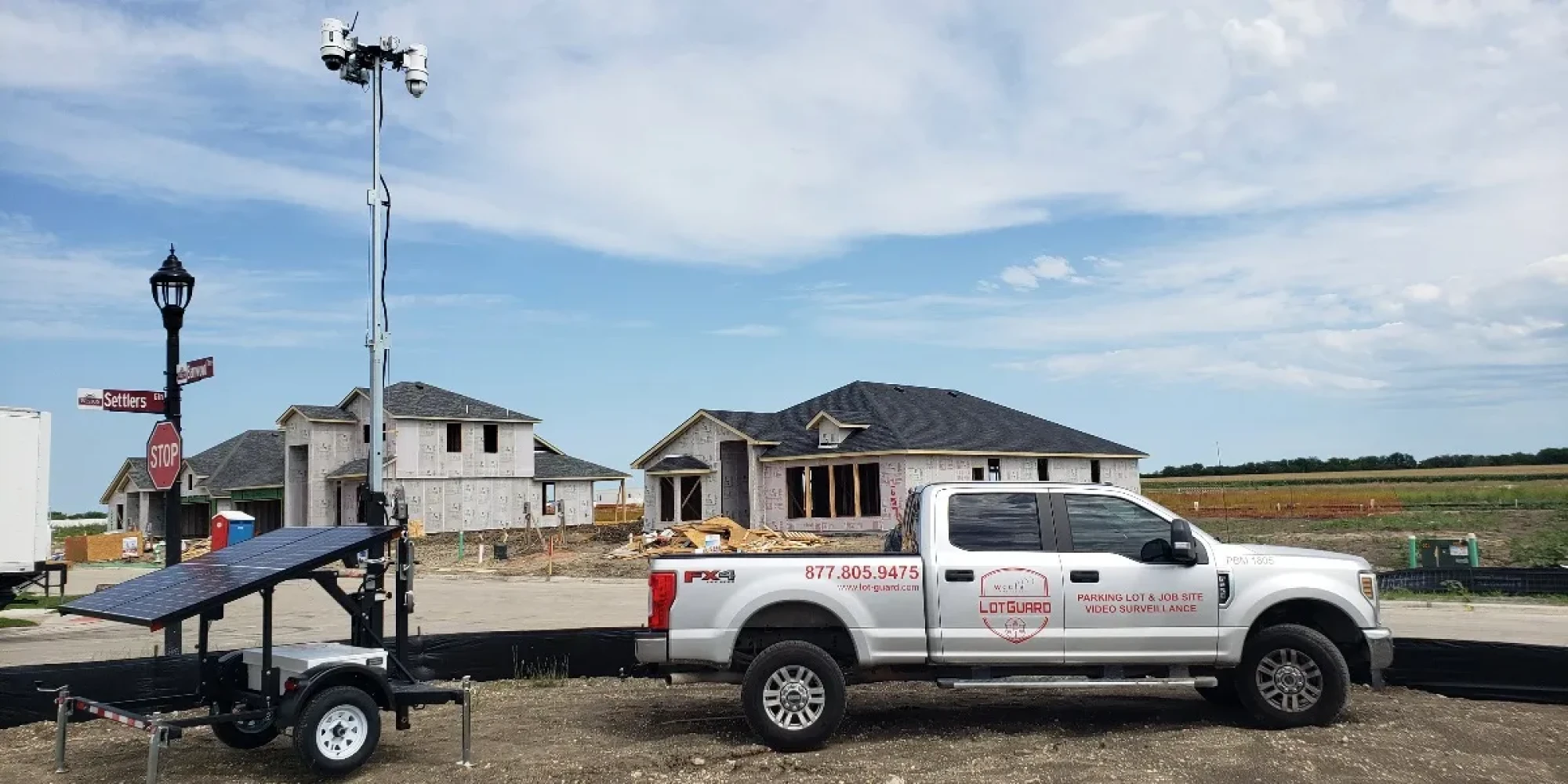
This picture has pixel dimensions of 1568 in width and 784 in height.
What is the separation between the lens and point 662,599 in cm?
952

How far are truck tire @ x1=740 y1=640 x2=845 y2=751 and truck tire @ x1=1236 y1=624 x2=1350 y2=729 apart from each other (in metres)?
3.27

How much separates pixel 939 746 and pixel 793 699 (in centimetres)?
115

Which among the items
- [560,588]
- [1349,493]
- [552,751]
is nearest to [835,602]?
[552,751]

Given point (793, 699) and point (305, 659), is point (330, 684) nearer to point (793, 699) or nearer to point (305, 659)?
point (305, 659)

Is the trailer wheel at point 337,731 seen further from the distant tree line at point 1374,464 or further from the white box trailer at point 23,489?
the distant tree line at point 1374,464

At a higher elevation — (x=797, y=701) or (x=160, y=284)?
(x=160, y=284)

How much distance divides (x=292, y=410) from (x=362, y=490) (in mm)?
43028

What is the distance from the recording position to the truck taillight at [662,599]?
950cm

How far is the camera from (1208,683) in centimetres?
955

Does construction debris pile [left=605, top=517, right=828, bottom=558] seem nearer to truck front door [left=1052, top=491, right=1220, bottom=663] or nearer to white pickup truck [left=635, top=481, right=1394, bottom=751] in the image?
white pickup truck [left=635, top=481, right=1394, bottom=751]

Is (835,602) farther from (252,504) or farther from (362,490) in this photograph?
(252,504)

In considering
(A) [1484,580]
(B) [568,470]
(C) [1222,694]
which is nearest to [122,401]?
(C) [1222,694]

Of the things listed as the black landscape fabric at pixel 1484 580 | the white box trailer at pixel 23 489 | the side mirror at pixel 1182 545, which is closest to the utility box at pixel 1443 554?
the black landscape fabric at pixel 1484 580

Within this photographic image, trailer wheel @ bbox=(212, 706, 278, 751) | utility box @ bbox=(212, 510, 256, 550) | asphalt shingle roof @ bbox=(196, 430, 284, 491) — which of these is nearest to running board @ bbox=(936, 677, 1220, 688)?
trailer wheel @ bbox=(212, 706, 278, 751)
